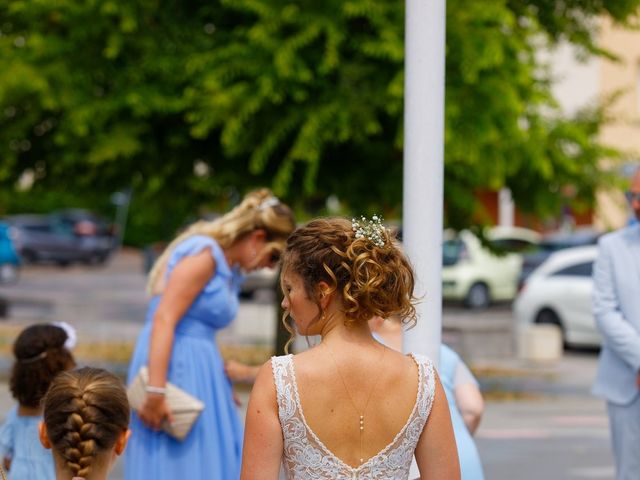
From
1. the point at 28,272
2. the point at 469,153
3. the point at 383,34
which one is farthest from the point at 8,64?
the point at 28,272

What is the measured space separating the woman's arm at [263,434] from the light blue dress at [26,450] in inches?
71.4

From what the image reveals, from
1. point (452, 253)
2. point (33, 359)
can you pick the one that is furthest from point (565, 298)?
point (33, 359)

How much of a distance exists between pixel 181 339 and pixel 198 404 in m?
0.32

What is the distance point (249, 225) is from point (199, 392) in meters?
0.75

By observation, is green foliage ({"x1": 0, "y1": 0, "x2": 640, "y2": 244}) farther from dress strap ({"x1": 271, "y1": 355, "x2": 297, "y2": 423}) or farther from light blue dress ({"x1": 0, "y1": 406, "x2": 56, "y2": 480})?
dress strap ({"x1": 271, "y1": 355, "x2": 297, "y2": 423})

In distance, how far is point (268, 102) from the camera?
10.8 meters

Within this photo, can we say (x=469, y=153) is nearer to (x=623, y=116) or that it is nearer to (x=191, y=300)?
(x=623, y=116)

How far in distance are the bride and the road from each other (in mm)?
6249

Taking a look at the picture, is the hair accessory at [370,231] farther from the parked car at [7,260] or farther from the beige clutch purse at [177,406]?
the parked car at [7,260]

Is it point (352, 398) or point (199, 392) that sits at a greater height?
point (199, 392)

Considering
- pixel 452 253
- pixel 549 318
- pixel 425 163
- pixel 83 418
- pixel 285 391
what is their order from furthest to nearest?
pixel 452 253 → pixel 549 318 → pixel 425 163 → pixel 83 418 → pixel 285 391

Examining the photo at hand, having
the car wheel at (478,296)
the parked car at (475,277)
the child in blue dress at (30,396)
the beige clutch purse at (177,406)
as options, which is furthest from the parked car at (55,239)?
the child in blue dress at (30,396)

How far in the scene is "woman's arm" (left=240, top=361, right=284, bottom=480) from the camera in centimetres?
303

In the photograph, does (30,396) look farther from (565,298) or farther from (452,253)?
(452,253)
